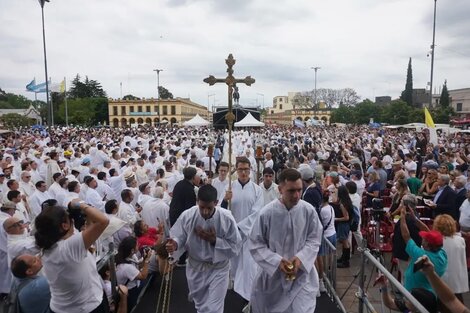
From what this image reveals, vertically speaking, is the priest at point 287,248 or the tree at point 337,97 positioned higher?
the tree at point 337,97

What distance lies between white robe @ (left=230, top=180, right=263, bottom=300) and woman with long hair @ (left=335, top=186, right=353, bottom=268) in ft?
5.77

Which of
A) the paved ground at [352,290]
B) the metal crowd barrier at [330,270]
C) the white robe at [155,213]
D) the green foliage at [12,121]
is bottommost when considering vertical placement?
the paved ground at [352,290]

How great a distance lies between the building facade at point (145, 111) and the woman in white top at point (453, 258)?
3079 inches

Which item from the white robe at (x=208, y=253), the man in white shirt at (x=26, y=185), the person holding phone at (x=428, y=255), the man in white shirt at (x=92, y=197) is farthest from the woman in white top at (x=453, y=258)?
the man in white shirt at (x=26, y=185)

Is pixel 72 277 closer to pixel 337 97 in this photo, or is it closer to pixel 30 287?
pixel 30 287

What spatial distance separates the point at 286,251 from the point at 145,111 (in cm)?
8392

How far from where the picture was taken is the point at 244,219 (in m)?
5.75

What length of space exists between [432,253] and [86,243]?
130 inches

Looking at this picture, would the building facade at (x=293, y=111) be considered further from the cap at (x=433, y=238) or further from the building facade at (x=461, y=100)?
the cap at (x=433, y=238)

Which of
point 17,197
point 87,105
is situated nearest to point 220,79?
point 17,197

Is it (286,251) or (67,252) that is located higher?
(67,252)

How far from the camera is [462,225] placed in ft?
21.6

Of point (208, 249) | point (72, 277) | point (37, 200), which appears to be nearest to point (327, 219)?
point (208, 249)

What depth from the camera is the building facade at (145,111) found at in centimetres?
8200
